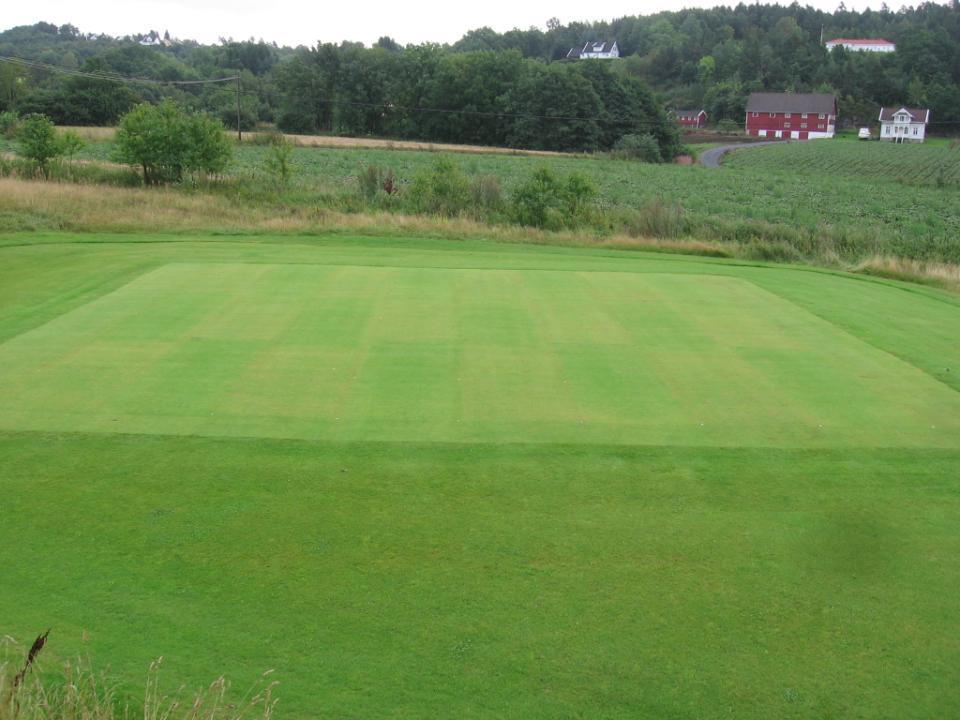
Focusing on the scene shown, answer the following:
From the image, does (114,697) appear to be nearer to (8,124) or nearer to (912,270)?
(912,270)

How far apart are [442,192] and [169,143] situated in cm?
862

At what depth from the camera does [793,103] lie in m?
100

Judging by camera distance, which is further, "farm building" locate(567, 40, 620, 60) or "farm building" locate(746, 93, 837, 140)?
"farm building" locate(567, 40, 620, 60)

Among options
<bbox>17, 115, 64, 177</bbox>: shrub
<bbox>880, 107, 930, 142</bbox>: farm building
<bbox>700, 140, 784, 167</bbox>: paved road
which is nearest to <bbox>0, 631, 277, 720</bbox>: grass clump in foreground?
<bbox>17, 115, 64, 177</bbox>: shrub

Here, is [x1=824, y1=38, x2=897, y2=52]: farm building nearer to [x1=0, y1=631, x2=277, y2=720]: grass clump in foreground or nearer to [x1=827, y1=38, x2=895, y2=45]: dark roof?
[x1=827, y1=38, x2=895, y2=45]: dark roof

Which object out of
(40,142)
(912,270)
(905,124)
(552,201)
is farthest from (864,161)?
(40,142)

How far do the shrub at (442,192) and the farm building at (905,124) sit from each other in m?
83.0

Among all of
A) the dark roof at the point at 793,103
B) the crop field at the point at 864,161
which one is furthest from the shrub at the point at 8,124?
the dark roof at the point at 793,103

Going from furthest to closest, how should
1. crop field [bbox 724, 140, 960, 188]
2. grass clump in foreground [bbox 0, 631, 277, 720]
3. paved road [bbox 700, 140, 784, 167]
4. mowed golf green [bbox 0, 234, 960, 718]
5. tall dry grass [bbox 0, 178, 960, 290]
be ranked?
paved road [bbox 700, 140, 784, 167]
crop field [bbox 724, 140, 960, 188]
tall dry grass [bbox 0, 178, 960, 290]
mowed golf green [bbox 0, 234, 960, 718]
grass clump in foreground [bbox 0, 631, 277, 720]

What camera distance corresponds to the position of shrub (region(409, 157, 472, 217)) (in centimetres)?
2436

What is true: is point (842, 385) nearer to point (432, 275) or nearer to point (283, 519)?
point (283, 519)

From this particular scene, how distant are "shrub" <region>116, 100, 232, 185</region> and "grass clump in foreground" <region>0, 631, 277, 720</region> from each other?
23.6 m

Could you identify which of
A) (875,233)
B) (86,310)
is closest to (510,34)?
(875,233)

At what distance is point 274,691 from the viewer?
4465mm
